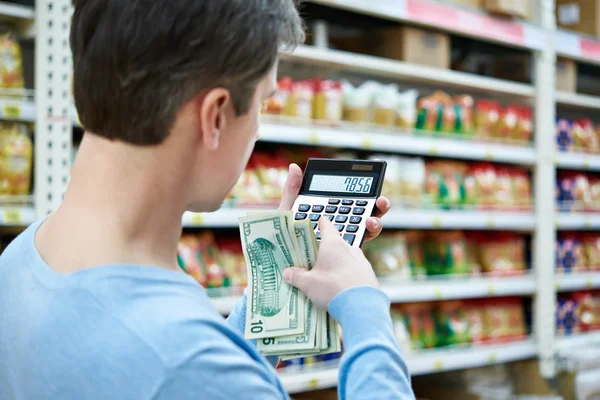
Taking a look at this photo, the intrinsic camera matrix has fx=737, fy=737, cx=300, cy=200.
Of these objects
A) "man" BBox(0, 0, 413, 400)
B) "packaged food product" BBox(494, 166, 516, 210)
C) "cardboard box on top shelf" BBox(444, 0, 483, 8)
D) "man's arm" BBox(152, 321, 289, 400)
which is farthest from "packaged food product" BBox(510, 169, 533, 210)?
"man's arm" BBox(152, 321, 289, 400)

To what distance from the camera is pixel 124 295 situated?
2.02 feet

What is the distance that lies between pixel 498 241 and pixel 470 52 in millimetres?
925

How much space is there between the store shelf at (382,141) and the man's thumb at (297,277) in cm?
163

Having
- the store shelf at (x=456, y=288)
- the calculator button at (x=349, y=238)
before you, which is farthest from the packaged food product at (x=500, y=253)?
the calculator button at (x=349, y=238)

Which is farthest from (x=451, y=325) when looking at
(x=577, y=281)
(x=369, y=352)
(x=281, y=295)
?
(x=369, y=352)

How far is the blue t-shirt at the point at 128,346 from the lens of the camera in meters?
0.58

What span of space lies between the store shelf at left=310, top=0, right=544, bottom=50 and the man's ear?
2063 millimetres

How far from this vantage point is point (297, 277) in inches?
32.9

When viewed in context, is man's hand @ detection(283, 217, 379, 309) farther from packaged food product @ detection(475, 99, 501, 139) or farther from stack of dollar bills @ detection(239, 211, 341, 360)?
packaged food product @ detection(475, 99, 501, 139)

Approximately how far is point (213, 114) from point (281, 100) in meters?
1.96

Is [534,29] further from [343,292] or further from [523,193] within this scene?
[343,292]

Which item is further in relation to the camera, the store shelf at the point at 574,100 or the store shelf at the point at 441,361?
the store shelf at the point at 574,100

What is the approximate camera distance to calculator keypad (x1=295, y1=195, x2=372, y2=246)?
3.09ft

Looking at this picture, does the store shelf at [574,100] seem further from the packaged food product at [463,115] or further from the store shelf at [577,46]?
the packaged food product at [463,115]
